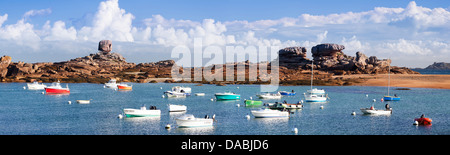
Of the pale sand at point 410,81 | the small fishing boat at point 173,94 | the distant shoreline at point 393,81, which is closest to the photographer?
the small fishing boat at point 173,94

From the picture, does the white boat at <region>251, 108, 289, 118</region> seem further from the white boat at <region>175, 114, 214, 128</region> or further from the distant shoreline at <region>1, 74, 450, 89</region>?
the distant shoreline at <region>1, 74, 450, 89</region>

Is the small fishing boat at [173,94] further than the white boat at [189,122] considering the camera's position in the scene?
Yes

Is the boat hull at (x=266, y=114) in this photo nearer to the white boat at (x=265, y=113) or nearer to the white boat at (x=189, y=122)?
the white boat at (x=265, y=113)

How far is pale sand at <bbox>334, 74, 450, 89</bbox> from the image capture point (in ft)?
468

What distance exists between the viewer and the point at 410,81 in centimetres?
15325

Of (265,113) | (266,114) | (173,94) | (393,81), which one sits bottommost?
(173,94)

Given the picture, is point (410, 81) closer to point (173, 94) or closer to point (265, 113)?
point (173, 94)

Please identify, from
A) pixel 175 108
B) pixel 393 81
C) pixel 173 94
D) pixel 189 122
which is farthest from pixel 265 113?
pixel 393 81

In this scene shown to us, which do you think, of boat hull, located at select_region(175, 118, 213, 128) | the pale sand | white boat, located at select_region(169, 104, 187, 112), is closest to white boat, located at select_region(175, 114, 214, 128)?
boat hull, located at select_region(175, 118, 213, 128)

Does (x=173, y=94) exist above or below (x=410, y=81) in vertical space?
below

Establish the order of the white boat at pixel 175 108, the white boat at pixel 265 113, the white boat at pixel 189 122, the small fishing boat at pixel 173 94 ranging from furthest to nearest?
1. the small fishing boat at pixel 173 94
2. the white boat at pixel 175 108
3. the white boat at pixel 265 113
4. the white boat at pixel 189 122

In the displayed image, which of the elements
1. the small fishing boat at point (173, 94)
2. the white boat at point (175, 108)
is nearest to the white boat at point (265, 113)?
the white boat at point (175, 108)

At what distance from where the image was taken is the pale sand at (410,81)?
14250 cm

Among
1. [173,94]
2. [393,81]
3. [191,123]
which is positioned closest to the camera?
[191,123]
